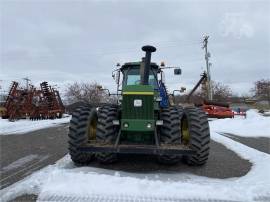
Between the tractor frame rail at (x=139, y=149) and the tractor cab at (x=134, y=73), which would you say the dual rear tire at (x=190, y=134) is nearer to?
the tractor frame rail at (x=139, y=149)

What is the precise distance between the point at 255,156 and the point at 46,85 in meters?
28.8

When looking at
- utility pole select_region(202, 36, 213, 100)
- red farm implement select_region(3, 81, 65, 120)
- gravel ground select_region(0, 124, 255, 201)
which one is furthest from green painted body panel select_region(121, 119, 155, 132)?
utility pole select_region(202, 36, 213, 100)

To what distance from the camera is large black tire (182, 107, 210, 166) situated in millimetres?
8125

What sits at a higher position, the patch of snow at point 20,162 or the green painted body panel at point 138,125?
the green painted body panel at point 138,125

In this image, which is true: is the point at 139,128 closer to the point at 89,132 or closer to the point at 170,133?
the point at 170,133

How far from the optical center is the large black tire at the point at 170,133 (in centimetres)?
793

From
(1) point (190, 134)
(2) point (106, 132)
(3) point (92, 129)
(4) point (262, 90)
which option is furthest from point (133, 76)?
(4) point (262, 90)

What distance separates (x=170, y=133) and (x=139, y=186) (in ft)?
6.84

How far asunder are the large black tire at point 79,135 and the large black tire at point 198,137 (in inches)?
90.1

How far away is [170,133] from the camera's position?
26.1 ft

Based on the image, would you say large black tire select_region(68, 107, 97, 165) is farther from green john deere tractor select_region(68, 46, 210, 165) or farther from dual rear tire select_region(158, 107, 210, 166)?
dual rear tire select_region(158, 107, 210, 166)

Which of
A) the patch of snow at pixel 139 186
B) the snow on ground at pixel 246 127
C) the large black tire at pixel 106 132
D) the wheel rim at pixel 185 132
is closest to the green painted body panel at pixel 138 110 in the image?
the large black tire at pixel 106 132

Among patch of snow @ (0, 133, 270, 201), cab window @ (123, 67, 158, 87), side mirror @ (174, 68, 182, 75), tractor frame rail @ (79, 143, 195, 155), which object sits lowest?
patch of snow @ (0, 133, 270, 201)

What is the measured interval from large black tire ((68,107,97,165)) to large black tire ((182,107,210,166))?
2288mm
